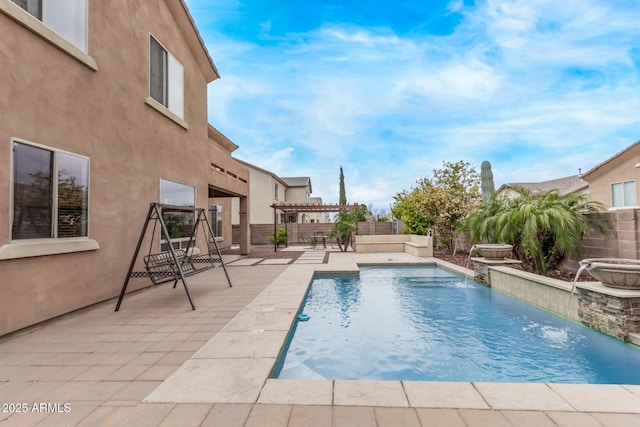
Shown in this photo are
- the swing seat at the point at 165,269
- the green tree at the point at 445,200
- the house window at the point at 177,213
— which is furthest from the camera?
the green tree at the point at 445,200

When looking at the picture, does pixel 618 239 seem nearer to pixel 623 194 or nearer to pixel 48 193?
pixel 48 193

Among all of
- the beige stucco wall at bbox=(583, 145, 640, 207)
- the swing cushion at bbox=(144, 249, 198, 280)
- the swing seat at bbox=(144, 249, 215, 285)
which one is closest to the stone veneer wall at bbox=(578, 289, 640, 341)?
the swing seat at bbox=(144, 249, 215, 285)

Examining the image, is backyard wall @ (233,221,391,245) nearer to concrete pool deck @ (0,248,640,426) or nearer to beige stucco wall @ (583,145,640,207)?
beige stucco wall @ (583,145,640,207)

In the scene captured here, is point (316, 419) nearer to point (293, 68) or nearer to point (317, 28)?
point (317, 28)

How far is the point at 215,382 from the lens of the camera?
242 centimetres

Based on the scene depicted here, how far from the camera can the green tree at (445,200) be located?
1351 cm

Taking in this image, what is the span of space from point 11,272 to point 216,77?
29.6 feet

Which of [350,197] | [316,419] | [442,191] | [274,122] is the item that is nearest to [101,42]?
[316,419]

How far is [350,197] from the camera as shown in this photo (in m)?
52.0

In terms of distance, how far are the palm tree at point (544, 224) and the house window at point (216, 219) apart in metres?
11.9

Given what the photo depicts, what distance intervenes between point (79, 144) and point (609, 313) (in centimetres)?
820

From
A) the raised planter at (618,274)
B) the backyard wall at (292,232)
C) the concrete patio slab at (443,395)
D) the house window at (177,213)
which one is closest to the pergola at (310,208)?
the backyard wall at (292,232)

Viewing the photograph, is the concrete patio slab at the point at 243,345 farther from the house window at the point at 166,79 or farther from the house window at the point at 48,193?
the house window at the point at 166,79

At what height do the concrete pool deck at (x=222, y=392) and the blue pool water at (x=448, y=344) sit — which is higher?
the concrete pool deck at (x=222, y=392)
